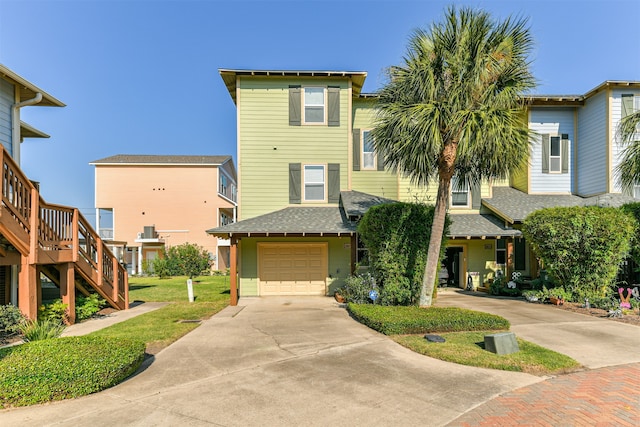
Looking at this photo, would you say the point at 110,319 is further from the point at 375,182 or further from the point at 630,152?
the point at 630,152

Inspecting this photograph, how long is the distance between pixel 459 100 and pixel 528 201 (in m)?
10.2

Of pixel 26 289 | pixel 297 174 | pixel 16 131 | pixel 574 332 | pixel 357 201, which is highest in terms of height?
pixel 16 131

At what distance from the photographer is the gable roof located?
30.2 feet

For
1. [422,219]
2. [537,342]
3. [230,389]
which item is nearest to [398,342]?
[537,342]

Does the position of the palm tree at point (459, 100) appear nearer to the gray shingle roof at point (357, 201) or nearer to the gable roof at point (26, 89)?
the gray shingle roof at point (357, 201)

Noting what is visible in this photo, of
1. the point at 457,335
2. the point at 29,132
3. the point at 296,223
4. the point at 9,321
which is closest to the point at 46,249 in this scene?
the point at 9,321

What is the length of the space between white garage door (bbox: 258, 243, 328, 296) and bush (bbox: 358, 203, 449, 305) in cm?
429

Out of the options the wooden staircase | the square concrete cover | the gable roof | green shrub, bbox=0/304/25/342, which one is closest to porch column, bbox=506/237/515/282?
the square concrete cover

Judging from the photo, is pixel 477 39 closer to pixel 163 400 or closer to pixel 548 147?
pixel 163 400

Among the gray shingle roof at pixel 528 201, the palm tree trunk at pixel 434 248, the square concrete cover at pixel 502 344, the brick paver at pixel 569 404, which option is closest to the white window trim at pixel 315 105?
the palm tree trunk at pixel 434 248

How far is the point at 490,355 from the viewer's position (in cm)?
598

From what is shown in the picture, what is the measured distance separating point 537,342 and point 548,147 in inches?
522

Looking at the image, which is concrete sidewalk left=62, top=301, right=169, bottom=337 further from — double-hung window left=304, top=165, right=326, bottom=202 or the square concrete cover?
→ the square concrete cover

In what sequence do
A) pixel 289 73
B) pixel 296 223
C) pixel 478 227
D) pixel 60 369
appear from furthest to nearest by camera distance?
pixel 478 227, pixel 289 73, pixel 296 223, pixel 60 369
